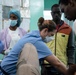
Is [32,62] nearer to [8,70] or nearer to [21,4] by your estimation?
[8,70]

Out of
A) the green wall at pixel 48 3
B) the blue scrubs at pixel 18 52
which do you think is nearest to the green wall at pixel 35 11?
the green wall at pixel 48 3

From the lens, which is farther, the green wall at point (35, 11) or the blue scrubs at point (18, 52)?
the green wall at point (35, 11)

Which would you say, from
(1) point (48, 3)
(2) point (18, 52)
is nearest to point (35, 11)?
(1) point (48, 3)

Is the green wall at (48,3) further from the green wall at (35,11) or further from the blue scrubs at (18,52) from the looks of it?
the blue scrubs at (18,52)

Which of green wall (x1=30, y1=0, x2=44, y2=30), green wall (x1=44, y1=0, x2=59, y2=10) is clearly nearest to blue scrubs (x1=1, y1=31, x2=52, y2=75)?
green wall (x1=30, y1=0, x2=44, y2=30)

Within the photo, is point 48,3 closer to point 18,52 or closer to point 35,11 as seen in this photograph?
point 35,11

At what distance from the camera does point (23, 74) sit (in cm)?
121

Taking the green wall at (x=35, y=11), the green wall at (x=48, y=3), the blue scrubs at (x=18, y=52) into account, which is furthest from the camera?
the green wall at (x=48, y=3)

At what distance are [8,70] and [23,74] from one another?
0.86 meters

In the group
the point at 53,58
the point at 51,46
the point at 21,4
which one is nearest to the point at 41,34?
the point at 53,58

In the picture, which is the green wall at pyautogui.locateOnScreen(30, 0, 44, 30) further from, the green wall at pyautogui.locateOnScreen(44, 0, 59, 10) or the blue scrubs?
the blue scrubs

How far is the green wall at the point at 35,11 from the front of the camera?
3.74 m

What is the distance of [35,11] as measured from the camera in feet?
12.5

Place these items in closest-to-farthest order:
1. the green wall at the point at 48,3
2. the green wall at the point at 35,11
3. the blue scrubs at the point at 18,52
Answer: the blue scrubs at the point at 18,52 → the green wall at the point at 35,11 → the green wall at the point at 48,3
